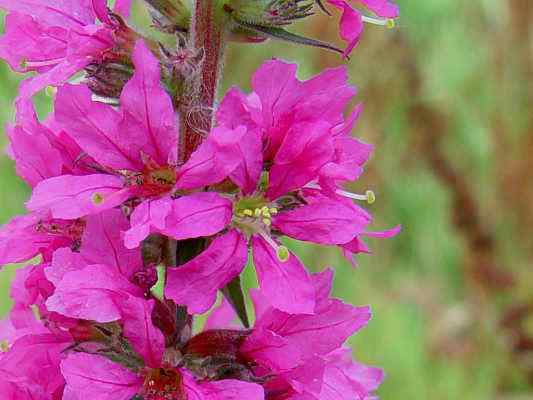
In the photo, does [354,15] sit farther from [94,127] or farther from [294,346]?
[294,346]

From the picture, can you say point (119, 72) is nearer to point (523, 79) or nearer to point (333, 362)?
point (333, 362)

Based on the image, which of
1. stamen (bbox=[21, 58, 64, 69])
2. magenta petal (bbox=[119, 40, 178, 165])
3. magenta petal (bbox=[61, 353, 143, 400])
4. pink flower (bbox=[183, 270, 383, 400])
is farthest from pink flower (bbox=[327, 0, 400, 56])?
magenta petal (bbox=[61, 353, 143, 400])

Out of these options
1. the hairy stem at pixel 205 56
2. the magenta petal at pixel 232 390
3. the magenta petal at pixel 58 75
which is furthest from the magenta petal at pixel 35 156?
the magenta petal at pixel 232 390

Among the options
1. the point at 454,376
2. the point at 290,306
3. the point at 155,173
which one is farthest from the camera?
the point at 454,376

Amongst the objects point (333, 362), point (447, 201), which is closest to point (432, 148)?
point (447, 201)

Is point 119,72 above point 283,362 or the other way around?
above

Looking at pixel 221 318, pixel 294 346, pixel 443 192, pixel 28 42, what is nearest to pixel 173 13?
pixel 28 42

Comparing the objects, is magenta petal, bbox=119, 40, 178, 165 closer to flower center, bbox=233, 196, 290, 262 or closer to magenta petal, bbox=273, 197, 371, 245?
flower center, bbox=233, 196, 290, 262
